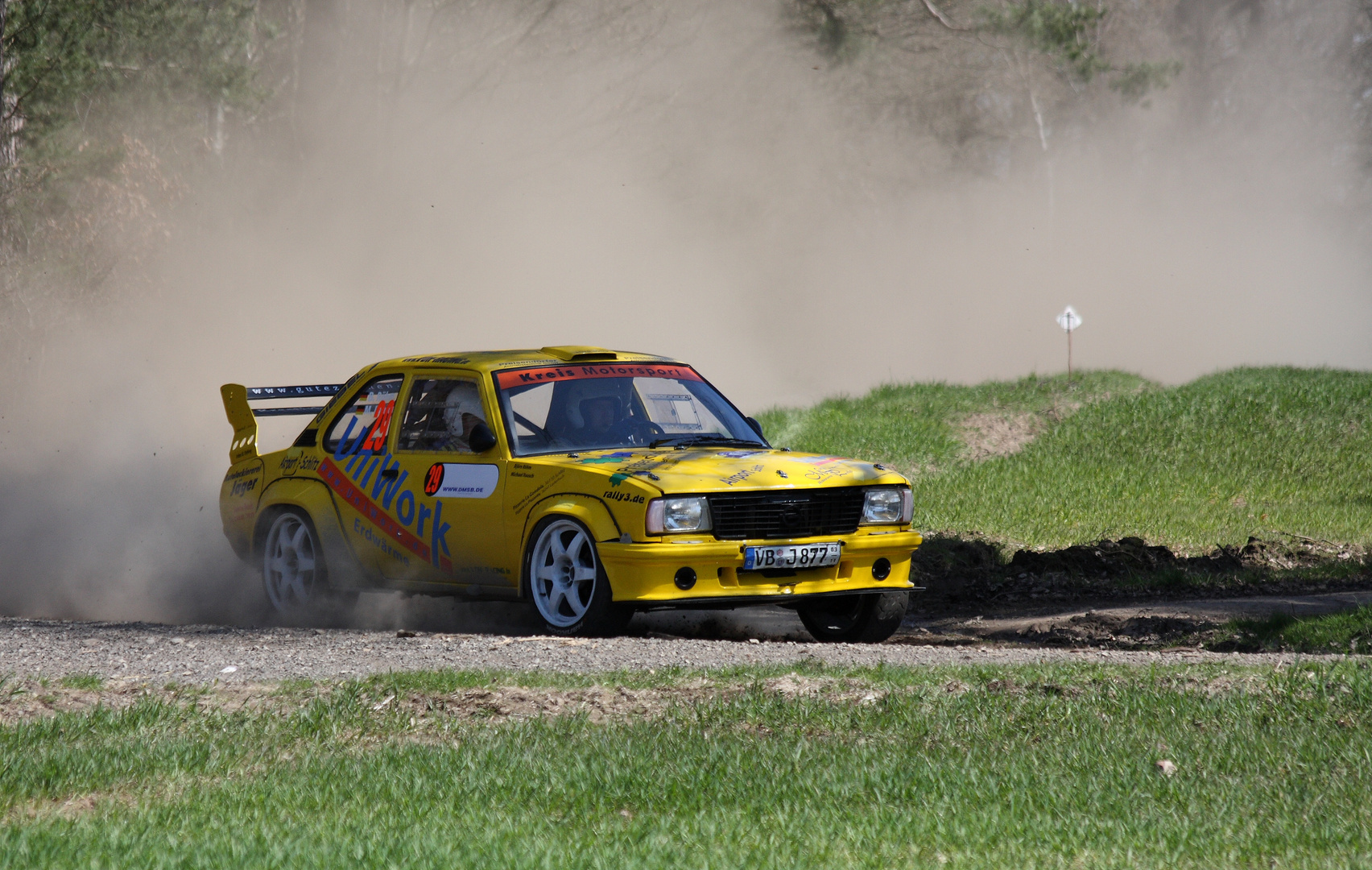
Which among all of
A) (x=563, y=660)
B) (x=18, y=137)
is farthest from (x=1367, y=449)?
(x=18, y=137)

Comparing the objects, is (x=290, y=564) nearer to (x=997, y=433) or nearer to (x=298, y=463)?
(x=298, y=463)

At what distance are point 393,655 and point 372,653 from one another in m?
0.15

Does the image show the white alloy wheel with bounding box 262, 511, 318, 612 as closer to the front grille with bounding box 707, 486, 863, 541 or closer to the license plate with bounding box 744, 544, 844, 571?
the front grille with bounding box 707, 486, 863, 541

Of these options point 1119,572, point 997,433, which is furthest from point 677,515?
point 997,433

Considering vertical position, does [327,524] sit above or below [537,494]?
below

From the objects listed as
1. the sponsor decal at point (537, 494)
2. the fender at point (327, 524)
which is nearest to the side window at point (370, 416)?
the fender at point (327, 524)

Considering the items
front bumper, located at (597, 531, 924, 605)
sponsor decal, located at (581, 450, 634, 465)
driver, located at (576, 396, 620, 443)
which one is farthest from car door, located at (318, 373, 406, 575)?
front bumper, located at (597, 531, 924, 605)

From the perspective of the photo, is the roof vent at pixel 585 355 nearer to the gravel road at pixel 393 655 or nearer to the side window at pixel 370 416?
the side window at pixel 370 416

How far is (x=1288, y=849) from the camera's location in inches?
166

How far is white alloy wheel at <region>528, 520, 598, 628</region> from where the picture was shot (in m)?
8.23

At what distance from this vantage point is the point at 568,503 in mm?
8188

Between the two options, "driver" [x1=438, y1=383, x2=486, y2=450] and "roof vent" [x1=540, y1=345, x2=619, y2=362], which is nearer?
"driver" [x1=438, y1=383, x2=486, y2=450]

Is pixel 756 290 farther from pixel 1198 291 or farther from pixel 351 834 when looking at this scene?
pixel 351 834

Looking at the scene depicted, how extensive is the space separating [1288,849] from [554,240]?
101 feet
